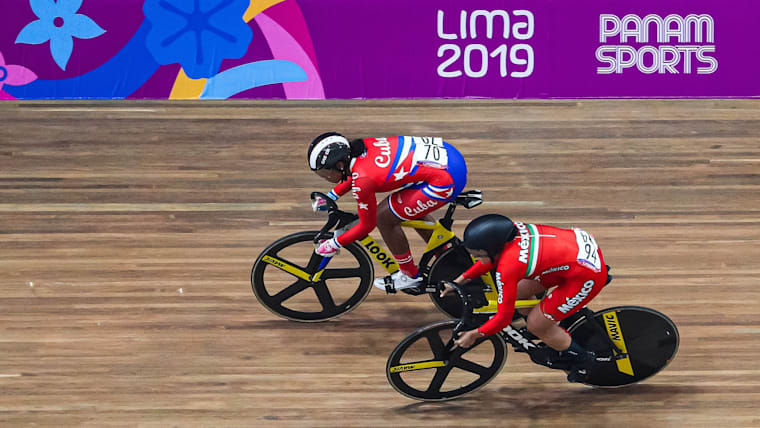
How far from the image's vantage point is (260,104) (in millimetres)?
8914

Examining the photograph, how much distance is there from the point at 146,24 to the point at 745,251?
5.99m

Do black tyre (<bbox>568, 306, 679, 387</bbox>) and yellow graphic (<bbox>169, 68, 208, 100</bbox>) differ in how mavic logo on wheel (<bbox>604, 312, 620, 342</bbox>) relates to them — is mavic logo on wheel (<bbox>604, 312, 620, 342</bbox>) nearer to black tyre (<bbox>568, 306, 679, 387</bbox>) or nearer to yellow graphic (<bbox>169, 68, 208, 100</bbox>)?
black tyre (<bbox>568, 306, 679, 387</bbox>)

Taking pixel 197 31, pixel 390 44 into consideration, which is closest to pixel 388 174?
pixel 390 44

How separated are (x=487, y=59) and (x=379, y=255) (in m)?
3.85

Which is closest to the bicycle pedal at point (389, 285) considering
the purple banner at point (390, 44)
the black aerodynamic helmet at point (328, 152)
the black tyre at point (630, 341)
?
the black aerodynamic helmet at point (328, 152)

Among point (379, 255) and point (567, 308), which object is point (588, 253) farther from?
point (379, 255)

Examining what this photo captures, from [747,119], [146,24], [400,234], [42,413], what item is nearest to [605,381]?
[400,234]

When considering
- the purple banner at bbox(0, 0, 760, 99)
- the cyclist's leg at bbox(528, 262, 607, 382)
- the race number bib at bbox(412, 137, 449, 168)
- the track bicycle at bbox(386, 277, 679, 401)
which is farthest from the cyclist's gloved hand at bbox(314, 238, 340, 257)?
the purple banner at bbox(0, 0, 760, 99)

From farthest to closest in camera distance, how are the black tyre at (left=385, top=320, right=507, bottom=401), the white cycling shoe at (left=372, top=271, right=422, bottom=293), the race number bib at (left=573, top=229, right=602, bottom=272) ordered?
A: the white cycling shoe at (left=372, top=271, right=422, bottom=293) → the black tyre at (left=385, top=320, right=507, bottom=401) → the race number bib at (left=573, top=229, right=602, bottom=272)

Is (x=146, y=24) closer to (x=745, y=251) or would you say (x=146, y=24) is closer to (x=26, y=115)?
(x=26, y=115)

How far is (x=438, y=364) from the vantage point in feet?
16.1

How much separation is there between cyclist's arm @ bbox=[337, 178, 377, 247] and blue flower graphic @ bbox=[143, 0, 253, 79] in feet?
13.3

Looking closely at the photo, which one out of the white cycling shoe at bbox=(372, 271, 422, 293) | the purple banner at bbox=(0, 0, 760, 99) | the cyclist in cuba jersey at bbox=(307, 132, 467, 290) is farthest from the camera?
the purple banner at bbox=(0, 0, 760, 99)

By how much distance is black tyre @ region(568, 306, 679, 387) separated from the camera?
4867 millimetres
